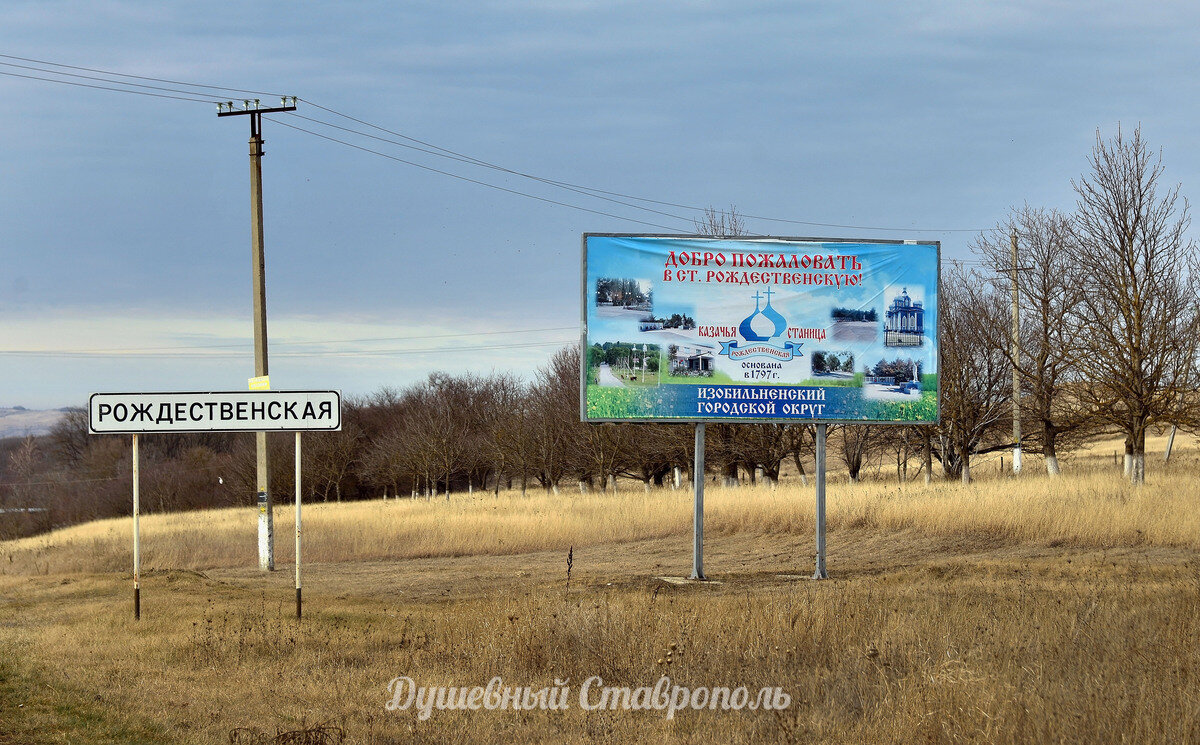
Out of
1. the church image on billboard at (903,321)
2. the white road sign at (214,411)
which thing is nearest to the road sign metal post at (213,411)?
the white road sign at (214,411)

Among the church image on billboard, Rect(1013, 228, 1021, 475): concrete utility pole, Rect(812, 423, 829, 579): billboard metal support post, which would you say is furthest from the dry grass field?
Rect(1013, 228, 1021, 475): concrete utility pole

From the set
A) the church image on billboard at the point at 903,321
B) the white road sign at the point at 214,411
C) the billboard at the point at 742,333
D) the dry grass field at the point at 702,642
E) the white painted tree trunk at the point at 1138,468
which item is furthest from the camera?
the white painted tree trunk at the point at 1138,468

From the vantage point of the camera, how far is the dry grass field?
22.3ft

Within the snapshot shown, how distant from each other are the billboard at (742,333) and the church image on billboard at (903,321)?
3cm

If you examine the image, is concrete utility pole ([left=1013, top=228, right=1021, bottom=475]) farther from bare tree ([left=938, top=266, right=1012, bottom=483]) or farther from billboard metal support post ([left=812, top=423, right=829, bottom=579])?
billboard metal support post ([left=812, top=423, right=829, bottom=579])

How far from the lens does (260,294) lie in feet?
71.1

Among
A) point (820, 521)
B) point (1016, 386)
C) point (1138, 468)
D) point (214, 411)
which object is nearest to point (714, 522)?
point (820, 521)

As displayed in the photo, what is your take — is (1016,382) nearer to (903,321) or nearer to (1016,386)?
(1016,386)

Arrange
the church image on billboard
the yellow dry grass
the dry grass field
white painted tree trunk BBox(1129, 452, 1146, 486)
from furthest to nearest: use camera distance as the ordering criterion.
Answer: white painted tree trunk BBox(1129, 452, 1146, 486) → the yellow dry grass → the church image on billboard → the dry grass field

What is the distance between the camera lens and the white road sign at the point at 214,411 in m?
12.2

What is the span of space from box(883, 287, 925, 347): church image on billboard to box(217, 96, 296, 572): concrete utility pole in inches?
484

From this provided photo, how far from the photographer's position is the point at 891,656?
8367 mm

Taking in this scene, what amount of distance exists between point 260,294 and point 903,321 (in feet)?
44.2

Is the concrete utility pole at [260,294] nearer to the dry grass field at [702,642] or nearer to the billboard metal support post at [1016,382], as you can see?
the dry grass field at [702,642]
